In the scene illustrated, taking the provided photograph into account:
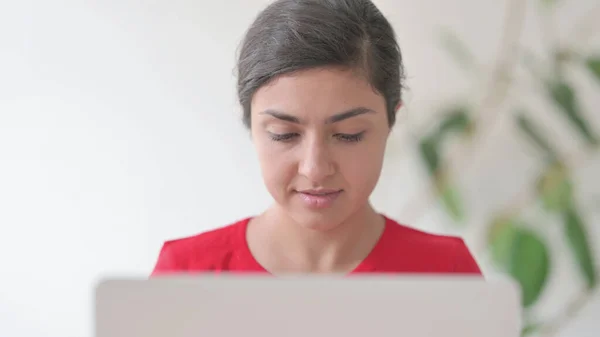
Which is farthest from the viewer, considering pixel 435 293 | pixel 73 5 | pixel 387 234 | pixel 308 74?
pixel 73 5

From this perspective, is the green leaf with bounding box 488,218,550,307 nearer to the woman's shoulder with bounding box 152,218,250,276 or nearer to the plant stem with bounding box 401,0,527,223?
the plant stem with bounding box 401,0,527,223

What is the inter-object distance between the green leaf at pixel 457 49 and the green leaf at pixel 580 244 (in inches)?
22.3

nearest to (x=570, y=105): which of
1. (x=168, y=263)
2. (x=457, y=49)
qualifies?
(x=457, y=49)

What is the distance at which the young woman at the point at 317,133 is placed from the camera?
3.65 feet

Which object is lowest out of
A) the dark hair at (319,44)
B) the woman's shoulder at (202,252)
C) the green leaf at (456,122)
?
the woman's shoulder at (202,252)

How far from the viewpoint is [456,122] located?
7.73 ft

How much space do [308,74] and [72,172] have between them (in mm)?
1624

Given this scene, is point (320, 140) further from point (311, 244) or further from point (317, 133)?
point (311, 244)

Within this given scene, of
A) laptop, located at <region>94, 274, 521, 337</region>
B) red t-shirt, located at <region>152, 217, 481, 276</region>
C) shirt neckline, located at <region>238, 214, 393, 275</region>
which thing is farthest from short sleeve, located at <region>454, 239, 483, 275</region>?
laptop, located at <region>94, 274, 521, 337</region>

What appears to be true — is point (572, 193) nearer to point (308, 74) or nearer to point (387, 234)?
point (387, 234)

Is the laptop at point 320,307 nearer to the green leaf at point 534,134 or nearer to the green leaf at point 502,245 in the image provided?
the green leaf at point 502,245

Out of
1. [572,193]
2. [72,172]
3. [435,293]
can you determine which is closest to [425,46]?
[572,193]

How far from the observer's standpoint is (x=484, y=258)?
Answer: 101 inches

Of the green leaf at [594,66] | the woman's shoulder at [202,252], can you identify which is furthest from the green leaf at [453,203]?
the woman's shoulder at [202,252]
